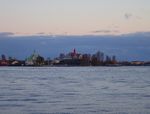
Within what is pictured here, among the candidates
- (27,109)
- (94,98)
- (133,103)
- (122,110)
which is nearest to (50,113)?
(27,109)

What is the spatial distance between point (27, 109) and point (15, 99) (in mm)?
6706

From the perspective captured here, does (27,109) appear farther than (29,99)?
No

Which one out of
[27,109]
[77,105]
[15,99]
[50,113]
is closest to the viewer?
[50,113]

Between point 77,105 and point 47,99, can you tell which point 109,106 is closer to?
point 77,105

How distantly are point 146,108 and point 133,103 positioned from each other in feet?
10.8

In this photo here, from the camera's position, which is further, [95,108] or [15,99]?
[15,99]

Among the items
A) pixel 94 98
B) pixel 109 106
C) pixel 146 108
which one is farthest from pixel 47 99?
pixel 146 108

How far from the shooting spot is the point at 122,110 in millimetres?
30156

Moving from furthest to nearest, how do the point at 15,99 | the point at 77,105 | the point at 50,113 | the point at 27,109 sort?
the point at 15,99 < the point at 77,105 < the point at 27,109 < the point at 50,113

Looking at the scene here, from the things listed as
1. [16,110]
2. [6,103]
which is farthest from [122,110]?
[6,103]

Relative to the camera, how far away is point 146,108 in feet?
102

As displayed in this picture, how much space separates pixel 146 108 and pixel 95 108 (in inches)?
126

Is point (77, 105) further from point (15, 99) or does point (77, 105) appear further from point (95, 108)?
point (15, 99)

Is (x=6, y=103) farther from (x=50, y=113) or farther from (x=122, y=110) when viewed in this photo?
(x=122, y=110)
